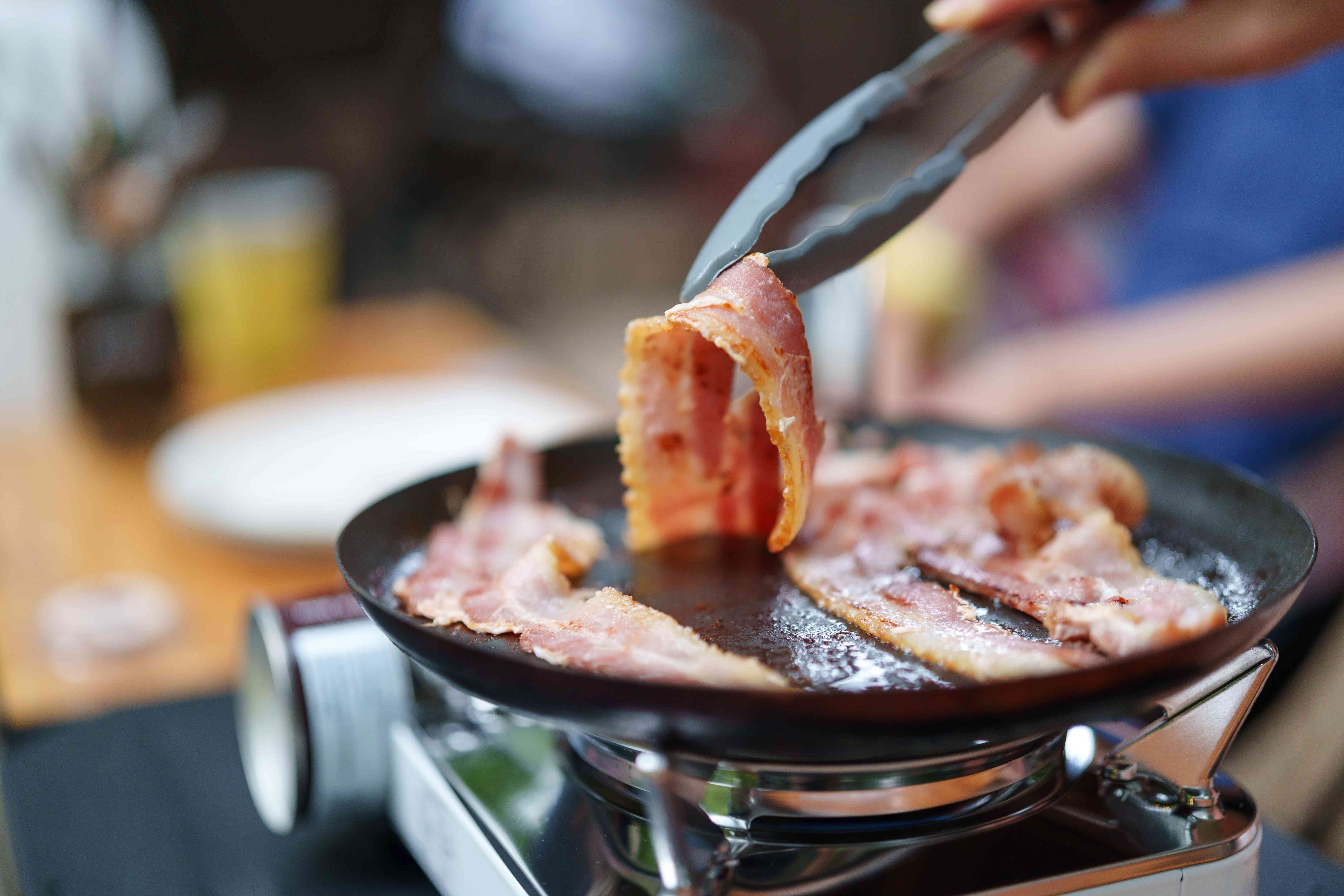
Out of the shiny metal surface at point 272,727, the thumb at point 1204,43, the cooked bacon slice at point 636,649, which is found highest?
the thumb at point 1204,43

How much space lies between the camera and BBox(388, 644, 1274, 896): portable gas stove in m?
0.70

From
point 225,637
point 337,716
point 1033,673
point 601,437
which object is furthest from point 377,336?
point 1033,673

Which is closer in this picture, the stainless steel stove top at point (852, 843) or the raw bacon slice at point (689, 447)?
the stainless steel stove top at point (852, 843)

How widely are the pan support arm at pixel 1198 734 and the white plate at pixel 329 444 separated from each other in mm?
709

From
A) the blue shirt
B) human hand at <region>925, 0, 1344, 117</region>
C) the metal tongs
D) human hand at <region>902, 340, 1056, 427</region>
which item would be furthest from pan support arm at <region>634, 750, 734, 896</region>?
the blue shirt

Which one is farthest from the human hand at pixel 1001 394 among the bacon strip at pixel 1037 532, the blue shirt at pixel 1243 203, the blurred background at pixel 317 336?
the bacon strip at pixel 1037 532

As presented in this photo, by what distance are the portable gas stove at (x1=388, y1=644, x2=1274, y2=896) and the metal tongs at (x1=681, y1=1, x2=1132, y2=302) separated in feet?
1.27

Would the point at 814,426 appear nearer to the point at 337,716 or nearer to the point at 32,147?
the point at 337,716

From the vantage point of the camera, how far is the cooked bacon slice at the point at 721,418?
0.76 m

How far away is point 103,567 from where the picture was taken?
61.5 inches

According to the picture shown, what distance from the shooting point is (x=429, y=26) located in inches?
155

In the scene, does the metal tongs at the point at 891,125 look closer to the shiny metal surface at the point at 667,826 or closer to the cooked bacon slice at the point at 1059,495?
the cooked bacon slice at the point at 1059,495

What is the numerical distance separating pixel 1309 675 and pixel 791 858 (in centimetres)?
137

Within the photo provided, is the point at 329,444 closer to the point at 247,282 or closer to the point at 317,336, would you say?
the point at 247,282
